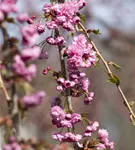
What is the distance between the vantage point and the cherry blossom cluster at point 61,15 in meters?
1.17

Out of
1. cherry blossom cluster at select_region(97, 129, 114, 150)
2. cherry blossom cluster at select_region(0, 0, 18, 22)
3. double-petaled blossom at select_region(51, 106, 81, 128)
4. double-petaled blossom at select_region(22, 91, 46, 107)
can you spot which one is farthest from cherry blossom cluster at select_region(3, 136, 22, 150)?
cherry blossom cluster at select_region(97, 129, 114, 150)

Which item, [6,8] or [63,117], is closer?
[6,8]

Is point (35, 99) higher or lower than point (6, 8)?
lower

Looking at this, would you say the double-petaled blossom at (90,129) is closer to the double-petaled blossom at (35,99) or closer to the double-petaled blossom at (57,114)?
the double-petaled blossom at (57,114)

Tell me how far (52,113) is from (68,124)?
0.15 feet

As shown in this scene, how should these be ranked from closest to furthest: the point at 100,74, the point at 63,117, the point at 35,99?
1. the point at 35,99
2. the point at 63,117
3. the point at 100,74

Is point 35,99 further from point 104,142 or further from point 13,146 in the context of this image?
point 104,142

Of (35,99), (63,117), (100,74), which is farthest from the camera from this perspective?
(100,74)

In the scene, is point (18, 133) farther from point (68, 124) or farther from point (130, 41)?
point (130, 41)

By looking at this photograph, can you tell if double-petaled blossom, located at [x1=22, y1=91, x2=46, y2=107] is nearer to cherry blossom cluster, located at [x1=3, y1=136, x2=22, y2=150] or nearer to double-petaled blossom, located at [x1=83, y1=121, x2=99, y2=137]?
cherry blossom cluster, located at [x1=3, y1=136, x2=22, y2=150]

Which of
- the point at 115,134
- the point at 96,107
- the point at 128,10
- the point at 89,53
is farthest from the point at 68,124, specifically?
the point at 115,134

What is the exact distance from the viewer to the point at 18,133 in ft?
2.48

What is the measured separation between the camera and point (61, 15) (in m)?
1.17

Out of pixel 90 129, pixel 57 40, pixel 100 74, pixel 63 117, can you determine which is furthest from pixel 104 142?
pixel 100 74
